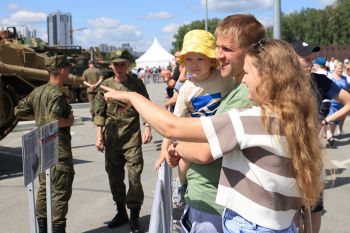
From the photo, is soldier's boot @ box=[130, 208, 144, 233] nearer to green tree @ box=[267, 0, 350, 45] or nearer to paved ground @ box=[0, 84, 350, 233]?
paved ground @ box=[0, 84, 350, 233]

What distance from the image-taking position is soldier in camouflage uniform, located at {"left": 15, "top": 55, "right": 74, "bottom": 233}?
4641 mm

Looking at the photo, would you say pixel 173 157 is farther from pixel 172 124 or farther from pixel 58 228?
pixel 58 228

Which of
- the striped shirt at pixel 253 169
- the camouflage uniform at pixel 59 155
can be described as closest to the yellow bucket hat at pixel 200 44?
the striped shirt at pixel 253 169

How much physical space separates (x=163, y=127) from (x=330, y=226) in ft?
13.1

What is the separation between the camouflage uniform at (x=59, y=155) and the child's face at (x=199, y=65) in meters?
2.17

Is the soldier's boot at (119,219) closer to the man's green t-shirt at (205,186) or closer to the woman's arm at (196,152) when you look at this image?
the man's green t-shirt at (205,186)

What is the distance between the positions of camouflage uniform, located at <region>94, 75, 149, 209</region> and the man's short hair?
113 inches

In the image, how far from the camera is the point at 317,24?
7931 centimetres

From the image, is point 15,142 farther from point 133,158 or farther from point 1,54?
point 133,158

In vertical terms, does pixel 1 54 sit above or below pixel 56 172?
above

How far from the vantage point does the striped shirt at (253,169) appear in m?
1.91

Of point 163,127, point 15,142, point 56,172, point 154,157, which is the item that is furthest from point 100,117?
point 15,142

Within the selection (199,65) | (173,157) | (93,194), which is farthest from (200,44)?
(93,194)

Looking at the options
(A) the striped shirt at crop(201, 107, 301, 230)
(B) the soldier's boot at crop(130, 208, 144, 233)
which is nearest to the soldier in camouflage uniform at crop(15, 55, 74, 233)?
(B) the soldier's boot at crop(130, 208, 144, 233)
